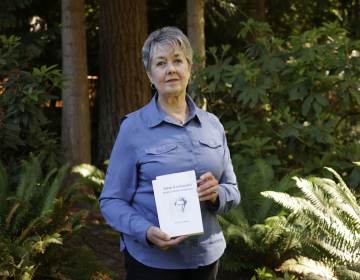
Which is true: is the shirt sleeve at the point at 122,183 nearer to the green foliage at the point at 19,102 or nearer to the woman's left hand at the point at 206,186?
the woman's left hand at the point at 206,186

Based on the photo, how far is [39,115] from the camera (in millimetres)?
6062

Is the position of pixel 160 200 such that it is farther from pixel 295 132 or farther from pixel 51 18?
pixel 51 18

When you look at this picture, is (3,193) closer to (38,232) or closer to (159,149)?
(38,232)

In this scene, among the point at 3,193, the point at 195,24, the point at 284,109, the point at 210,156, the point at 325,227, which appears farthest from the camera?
the point at 195,24

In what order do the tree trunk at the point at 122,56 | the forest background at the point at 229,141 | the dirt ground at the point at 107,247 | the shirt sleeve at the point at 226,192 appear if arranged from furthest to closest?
the tree trunk at the point at 122,56 < the dirt ground at the point at 107,247 < the forest background at the point at 229,141 < the shirt sleeve at the point at 226,192

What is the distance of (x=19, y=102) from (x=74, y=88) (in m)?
1.14

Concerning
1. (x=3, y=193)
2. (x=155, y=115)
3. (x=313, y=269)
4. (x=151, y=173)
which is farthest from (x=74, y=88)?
(x=151, y=173)

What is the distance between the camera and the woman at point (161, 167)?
8.52ft

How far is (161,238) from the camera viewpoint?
8.14 feet

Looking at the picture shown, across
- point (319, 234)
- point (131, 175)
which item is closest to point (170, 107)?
point (131, 175)

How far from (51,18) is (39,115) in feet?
12.0

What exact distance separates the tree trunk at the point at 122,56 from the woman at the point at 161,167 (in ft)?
16.3

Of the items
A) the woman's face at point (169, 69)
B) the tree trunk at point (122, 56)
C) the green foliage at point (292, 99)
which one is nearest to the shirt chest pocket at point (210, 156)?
the woman's face at point (169, 69)

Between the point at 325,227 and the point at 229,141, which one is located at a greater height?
the point at 229,141
